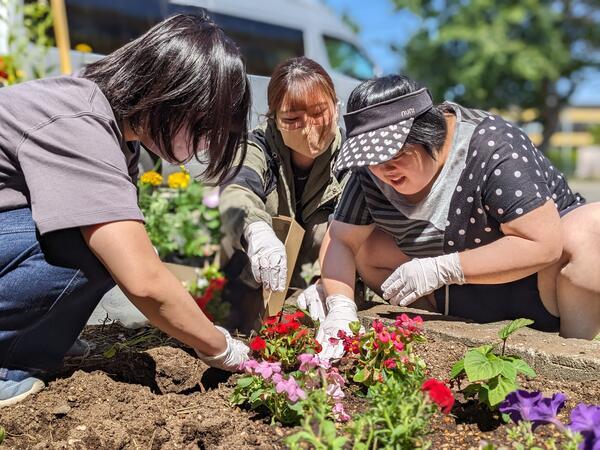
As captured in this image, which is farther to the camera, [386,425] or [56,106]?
[56,106]

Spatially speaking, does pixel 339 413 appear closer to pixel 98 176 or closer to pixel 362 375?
pixel 362 375

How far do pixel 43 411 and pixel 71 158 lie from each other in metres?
0.69

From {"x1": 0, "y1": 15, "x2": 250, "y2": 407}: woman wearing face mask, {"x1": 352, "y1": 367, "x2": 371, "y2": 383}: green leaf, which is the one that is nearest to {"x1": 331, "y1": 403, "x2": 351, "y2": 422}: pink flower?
{"x1": 352, "y1": 367, "x2": 371, "y2": 383}: green leaf

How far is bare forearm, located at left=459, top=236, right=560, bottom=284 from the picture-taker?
201 centimetres

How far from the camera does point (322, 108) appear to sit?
256cm

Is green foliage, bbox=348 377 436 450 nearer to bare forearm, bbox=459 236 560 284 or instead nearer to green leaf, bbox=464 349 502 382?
green leaf, bbox=464 349 502 382

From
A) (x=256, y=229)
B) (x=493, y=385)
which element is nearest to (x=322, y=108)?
(x=256, y=229)

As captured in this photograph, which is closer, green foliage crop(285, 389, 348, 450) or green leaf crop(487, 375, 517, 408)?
green foliage crop(285, 389, 348, 450)

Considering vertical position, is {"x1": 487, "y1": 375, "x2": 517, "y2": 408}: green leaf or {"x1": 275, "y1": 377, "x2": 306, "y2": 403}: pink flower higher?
{"x1": 275, "y1": 377, "x2": 306, "y2": 403}: pink flower

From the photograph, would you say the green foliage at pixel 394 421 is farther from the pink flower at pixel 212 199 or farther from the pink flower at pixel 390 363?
the pink flower at pixel 212 199

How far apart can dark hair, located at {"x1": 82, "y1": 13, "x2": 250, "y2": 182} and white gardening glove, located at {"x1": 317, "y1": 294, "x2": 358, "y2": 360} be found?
704mm

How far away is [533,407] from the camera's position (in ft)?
4.74

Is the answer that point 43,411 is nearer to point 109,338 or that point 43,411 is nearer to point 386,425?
point 109,338

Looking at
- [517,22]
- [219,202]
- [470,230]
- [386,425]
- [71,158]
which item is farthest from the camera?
[517,22]
